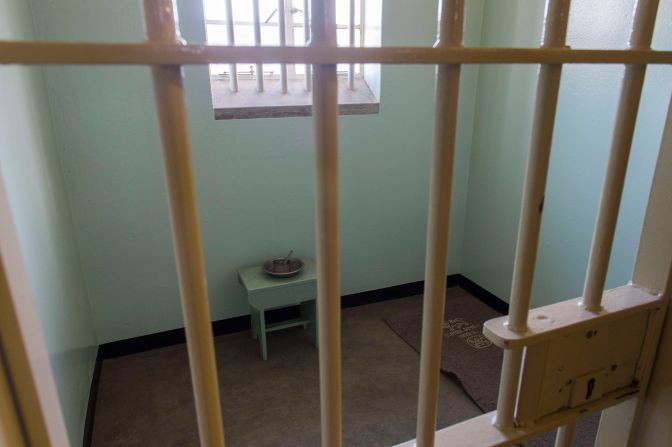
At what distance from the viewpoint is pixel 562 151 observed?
2119 mm

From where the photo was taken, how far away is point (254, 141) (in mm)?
2246

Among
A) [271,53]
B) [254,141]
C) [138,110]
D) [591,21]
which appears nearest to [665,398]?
[271,53]

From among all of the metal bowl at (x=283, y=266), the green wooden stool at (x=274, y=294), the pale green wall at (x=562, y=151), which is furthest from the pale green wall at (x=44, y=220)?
the pale green wall at (x=562, y=151)

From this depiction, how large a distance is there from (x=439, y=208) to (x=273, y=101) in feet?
6.48

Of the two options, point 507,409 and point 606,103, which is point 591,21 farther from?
point 507,409

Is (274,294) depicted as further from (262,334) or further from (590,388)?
(590,388)

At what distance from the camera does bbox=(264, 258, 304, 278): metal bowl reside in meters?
2.32

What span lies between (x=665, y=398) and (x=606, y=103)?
163 cm

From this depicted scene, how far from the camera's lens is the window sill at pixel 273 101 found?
218cm

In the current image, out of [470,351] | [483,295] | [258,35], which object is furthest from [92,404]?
[483,295]

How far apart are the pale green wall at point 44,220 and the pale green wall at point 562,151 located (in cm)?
220

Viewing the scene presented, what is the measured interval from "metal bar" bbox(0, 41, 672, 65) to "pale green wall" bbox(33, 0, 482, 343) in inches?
73.1

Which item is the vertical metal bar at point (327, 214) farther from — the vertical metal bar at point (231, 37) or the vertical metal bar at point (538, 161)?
the vertical metal bar at point (231, 37)

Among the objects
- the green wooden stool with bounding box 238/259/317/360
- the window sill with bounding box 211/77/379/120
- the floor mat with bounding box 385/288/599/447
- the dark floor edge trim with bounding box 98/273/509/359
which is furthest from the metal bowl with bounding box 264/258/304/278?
the window sill with bounding box 211/77/379/120
